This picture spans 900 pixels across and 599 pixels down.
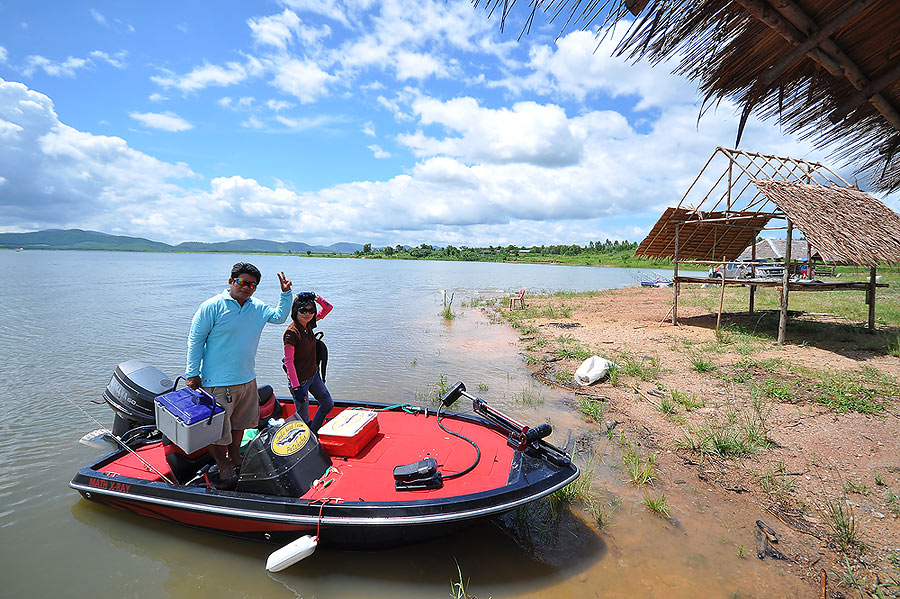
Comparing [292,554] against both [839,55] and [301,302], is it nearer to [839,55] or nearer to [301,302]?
[301,302]

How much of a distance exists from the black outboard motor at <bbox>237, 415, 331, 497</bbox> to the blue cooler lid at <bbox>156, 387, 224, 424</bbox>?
A: 1.63ft

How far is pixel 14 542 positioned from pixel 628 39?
7068mm

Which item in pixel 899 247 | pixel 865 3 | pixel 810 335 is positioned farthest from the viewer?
pixel 810 335

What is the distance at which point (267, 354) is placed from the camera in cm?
1261

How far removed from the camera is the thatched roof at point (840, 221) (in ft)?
32.2

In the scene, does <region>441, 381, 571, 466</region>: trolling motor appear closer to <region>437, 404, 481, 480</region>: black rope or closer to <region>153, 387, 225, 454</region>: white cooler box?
<region>437, 404, 481, 480</region>: black rope

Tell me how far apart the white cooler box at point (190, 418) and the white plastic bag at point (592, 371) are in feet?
22.6

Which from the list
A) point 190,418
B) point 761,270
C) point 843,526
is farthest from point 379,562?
point 761,270

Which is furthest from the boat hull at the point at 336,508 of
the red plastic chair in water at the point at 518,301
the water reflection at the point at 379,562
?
the red plastic chair in water at the point at 518,301

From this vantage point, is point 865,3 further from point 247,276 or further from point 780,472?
point 780,472

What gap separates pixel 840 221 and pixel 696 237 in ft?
17.1

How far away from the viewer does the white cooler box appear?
386 cm

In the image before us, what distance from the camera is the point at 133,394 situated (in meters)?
5.43

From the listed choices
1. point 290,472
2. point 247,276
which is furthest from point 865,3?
point 290,472
